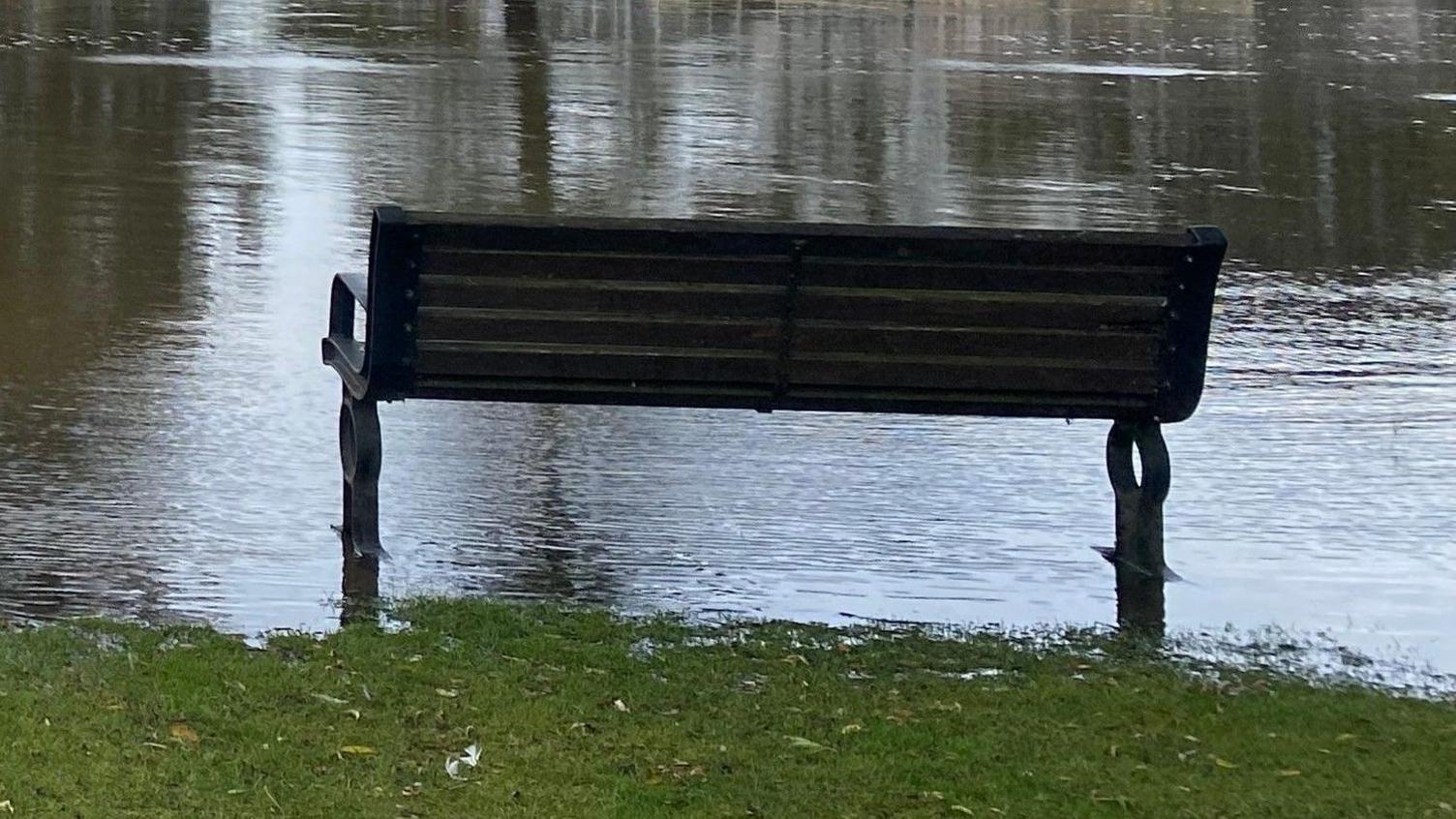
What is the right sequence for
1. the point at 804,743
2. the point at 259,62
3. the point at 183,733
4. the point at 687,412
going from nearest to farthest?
the point at 183,733, the point at 804,743, the point at 687,412, the point at 259,62

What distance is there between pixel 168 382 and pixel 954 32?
17826 mm

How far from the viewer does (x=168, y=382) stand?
26.8 ft

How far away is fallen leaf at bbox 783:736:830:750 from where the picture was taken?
15.0 ft


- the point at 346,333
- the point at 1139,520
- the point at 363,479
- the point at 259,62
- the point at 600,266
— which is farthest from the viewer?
the point at 259,62

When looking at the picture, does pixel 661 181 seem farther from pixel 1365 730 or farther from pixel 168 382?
pixel 1365 730

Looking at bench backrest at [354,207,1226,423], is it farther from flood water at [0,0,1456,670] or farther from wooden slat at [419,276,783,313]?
flood water at [0,0,1456,670]

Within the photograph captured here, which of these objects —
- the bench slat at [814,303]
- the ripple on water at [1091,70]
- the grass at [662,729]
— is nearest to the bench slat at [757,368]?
the bench slat at [814,303]

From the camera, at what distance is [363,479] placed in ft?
20.2

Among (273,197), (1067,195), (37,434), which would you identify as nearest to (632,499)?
(37,434)

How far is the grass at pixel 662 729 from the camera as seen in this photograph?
4.25 m

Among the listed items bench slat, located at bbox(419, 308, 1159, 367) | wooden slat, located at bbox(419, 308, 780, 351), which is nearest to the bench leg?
bench slat, located at bbox(419, 308, 1159, 367)

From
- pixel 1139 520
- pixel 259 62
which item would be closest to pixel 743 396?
pixel 1139 520

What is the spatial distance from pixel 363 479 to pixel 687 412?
2235 millimetres

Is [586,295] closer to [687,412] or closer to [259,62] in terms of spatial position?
→ [687,412]
